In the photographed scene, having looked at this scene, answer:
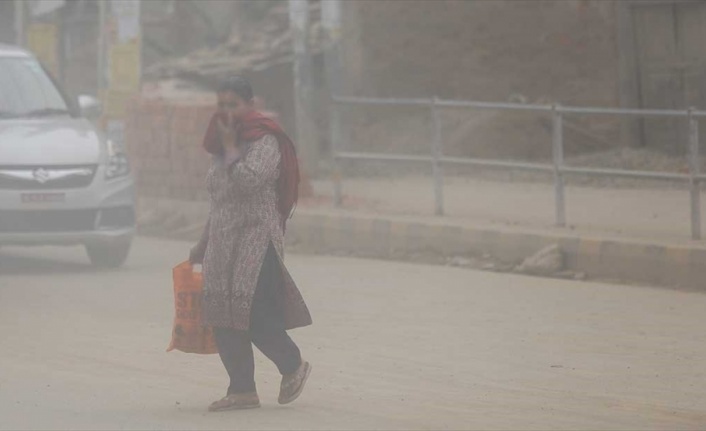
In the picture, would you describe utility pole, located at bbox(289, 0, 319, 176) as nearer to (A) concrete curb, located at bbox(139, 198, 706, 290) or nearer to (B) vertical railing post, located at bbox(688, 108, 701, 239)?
(A) concrete curb, located at bbox(139, 198, 706, 290)

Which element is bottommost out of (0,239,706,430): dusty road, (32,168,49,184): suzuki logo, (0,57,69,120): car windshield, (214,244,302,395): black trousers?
(0,239,706,430): dusty road

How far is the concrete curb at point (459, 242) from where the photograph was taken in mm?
13086

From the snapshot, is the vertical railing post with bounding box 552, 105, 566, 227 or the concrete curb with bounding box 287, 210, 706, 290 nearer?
the concrete curb with bounding box 287, 210, 706, 290

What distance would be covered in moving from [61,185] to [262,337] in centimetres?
640

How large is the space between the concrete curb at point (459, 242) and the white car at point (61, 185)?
2073 millimetres

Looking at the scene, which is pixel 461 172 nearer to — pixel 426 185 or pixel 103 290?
pixel 426 185

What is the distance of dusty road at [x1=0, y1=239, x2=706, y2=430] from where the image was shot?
27.0ft

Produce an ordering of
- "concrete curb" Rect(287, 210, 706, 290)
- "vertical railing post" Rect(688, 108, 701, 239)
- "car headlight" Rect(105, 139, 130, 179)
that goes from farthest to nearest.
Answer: "car headlight" Rect(105, 139, 130, 179) < "vertical railing post" Rect(688, 108, 701, 239) < "concrete curb" Rect(287, 210, 706, 290)

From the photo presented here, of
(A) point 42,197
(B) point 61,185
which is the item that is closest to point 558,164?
(B) point 61,185

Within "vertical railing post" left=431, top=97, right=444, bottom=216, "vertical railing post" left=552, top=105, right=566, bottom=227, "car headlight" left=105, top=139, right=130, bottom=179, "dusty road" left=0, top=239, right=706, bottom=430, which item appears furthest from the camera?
"vertical railing post" left=431, top=97, right=444, bottom=216

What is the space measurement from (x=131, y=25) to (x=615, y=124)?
5210 mm

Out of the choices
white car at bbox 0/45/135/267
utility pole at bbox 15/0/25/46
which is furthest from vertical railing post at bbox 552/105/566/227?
utility pole at bbox 15/0/25/46

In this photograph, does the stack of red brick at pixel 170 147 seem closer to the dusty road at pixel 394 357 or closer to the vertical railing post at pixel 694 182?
the dusty road at pixel 394 357

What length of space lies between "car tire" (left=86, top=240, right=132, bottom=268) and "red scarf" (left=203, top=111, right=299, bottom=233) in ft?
21.5
